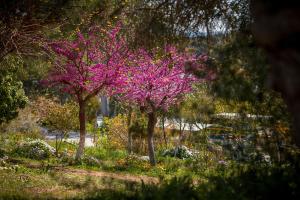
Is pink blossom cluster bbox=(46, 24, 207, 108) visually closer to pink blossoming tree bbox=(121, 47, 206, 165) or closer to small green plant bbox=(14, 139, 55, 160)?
pink blossoming tree bbox=(121, 47, 206, 165)

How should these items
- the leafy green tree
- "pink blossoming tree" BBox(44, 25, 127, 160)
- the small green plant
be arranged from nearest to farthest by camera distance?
"pink blossoming tree" BBox(44, 25, 127, 160), the leafy green tree, the small green plant

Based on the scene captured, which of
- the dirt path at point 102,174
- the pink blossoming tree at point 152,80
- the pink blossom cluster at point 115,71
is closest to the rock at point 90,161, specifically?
the dirt path at point 102,174

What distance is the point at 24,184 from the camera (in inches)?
415

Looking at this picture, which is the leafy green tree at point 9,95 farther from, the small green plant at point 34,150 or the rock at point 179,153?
the rock at point 179,153

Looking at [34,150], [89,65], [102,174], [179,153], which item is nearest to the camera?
[102,174]

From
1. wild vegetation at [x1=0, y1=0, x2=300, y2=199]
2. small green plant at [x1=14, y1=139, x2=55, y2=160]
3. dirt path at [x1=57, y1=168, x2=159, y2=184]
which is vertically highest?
wild vegetation at [x1=0, y1=0, x2=300, y2=199]

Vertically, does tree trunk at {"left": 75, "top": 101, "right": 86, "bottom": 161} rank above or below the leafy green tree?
below

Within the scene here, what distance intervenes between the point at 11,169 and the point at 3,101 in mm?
5130

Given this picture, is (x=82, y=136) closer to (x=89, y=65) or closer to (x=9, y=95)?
(x=89, y=65)

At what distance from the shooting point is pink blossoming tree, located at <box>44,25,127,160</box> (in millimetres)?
15484

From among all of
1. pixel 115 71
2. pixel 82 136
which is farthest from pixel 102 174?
pixel 115 71

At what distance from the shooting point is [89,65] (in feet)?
52.4

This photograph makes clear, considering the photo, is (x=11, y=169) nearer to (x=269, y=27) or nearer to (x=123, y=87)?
(x=123, y=87)

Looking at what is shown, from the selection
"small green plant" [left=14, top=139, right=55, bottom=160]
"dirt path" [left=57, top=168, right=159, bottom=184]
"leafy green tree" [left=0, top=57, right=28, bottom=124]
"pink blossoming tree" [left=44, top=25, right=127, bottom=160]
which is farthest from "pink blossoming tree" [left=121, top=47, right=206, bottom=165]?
"leafy green tree" [left=0, top=57, right=28, bottom=124]
